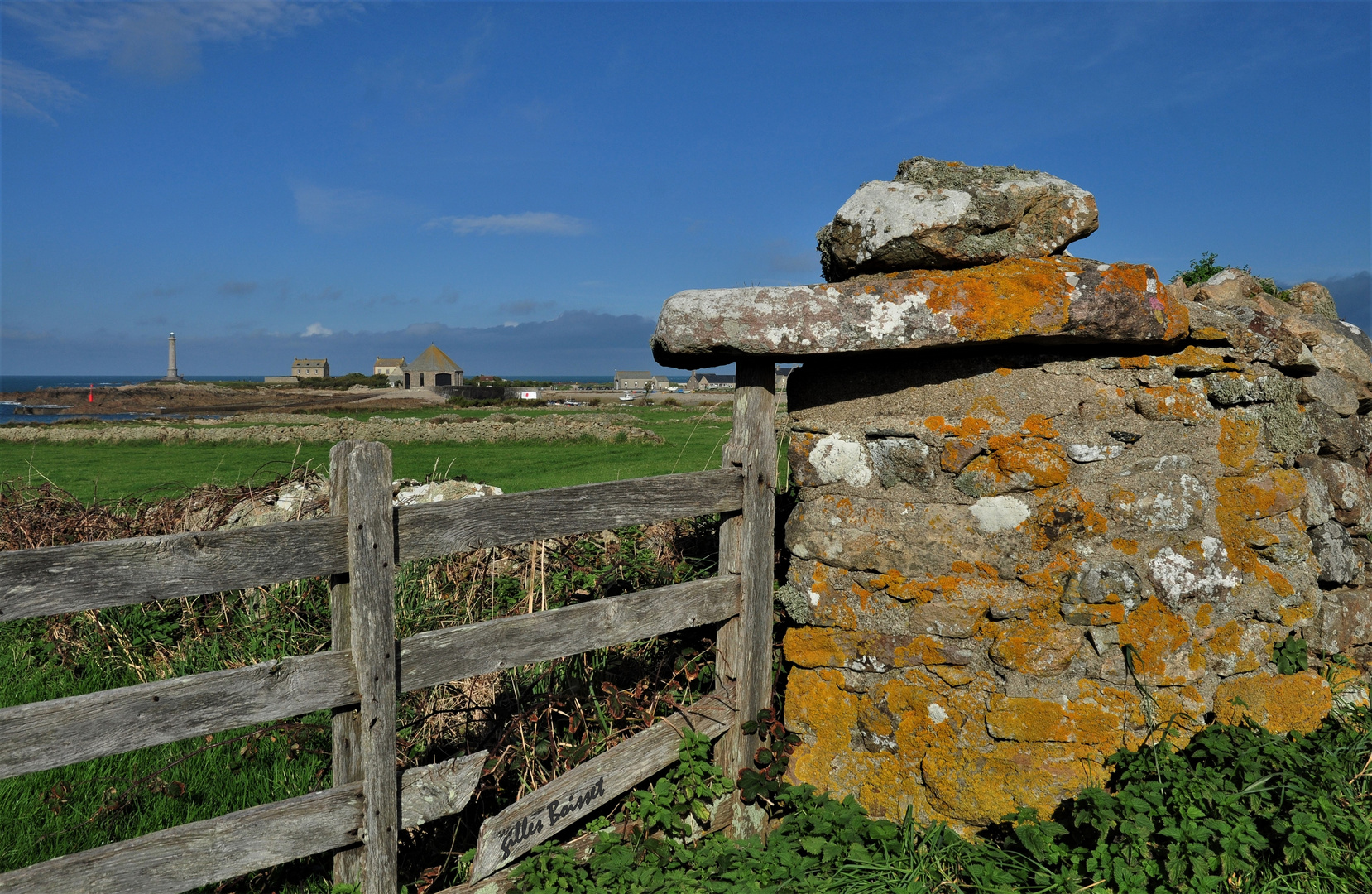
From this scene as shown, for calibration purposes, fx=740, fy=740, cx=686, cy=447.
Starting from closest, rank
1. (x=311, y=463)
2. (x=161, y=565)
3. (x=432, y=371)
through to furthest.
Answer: (x=161, y=565) < (x=311, y=463) < (x=432, y=371)

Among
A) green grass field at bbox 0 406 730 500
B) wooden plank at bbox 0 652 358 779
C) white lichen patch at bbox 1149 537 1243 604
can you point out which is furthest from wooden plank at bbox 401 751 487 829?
green grass field at bbox 0 406 730 500

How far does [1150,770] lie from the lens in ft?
9.64

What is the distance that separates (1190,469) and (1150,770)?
4.12 feet

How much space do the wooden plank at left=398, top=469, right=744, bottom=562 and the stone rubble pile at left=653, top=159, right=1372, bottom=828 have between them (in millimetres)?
535

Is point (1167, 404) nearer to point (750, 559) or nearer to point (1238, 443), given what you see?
point (1238, 443)

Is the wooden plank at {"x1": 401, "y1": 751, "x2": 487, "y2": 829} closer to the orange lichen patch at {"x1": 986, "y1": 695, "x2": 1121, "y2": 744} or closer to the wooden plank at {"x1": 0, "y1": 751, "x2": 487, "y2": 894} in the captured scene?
the wooden plank at {"x1": 0, "y1": 751, "x2": 487, "y2": 894}

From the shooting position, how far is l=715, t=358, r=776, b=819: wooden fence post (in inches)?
135

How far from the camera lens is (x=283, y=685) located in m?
2.34

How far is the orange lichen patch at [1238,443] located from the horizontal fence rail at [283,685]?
2.36 metres

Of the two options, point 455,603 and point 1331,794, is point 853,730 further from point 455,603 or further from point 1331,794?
point 455,603

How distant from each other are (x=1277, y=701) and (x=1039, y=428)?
157cm

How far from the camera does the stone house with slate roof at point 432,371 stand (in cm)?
9200

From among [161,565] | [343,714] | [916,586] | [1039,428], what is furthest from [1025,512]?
[161,565]

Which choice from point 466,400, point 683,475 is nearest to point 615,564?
point 683,475
